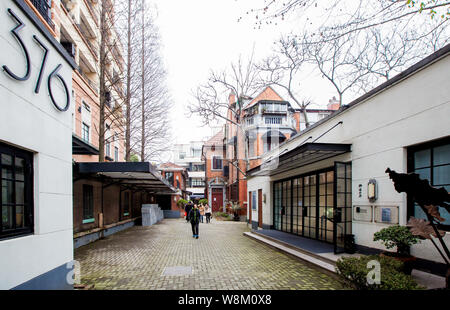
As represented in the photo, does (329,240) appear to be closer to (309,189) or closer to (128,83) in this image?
(309,189)

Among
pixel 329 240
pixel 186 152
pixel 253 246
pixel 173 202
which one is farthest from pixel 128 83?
pixel 186 152

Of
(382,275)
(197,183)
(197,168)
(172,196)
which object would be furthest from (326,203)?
(197,168)

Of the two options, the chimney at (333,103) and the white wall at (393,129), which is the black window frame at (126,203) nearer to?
the white wall at (393,129)

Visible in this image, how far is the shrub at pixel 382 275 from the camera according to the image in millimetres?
4148

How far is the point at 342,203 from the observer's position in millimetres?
8039

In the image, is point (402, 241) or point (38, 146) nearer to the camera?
point (38, 146)

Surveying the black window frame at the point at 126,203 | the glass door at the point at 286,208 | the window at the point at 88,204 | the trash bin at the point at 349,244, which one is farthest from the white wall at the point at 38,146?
the black window frame at the point at 126,203

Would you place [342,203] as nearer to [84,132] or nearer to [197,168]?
[84,132]

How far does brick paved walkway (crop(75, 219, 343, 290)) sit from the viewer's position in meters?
6.05

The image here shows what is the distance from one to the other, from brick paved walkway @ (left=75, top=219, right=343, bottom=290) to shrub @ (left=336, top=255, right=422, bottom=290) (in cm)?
102

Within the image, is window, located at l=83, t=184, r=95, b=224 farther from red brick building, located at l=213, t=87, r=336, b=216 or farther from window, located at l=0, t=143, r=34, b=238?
red brick building, located at l=213, t=87, r=336, b=216

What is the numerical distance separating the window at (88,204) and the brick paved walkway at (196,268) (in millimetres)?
1253

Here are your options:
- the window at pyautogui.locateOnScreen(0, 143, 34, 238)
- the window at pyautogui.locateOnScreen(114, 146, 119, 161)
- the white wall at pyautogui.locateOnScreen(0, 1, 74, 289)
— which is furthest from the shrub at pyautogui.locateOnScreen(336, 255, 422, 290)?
the window at pyautogui.locateOnScreen(114, 146, 119, 161)

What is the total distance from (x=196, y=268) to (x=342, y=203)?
4628 millimetres
